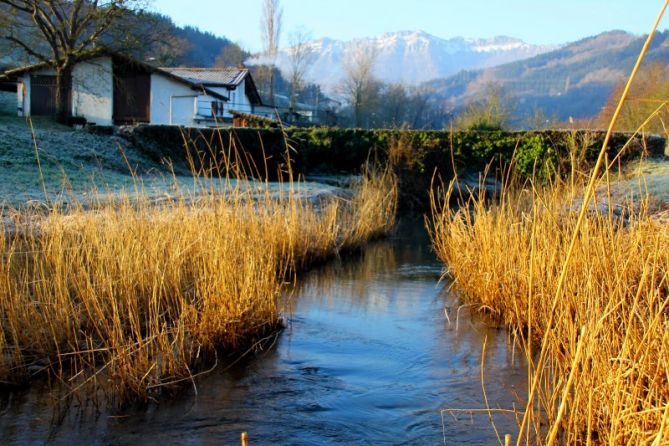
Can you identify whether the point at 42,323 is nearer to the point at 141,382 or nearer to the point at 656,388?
the point at 141,382

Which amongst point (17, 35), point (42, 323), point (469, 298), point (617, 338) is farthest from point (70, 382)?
point (17, 35)

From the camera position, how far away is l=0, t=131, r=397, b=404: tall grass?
4.48m

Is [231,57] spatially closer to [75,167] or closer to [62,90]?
[62,90]

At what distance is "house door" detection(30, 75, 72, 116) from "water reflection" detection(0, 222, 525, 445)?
1078 inches

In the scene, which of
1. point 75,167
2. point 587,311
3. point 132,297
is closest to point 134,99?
point 75,167

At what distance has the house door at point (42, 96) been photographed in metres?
31.1

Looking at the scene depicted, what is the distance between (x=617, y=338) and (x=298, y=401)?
2.25 m

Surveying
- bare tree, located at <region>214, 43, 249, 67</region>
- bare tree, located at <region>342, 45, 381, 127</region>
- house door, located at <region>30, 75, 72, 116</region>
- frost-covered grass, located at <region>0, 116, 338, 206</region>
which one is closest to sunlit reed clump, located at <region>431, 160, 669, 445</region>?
frost-covered grass, located at <region>0, 116, 338, 206</region>

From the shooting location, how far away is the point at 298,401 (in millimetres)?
4758

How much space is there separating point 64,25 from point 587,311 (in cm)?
2615

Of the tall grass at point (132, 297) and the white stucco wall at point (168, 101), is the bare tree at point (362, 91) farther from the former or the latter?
the tall grass at point (132, 297)

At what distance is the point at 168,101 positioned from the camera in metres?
32.0

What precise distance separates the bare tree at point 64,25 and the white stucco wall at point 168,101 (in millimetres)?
5351

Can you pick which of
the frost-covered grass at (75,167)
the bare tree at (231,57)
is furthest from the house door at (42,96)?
the bare tree at (231,57)
